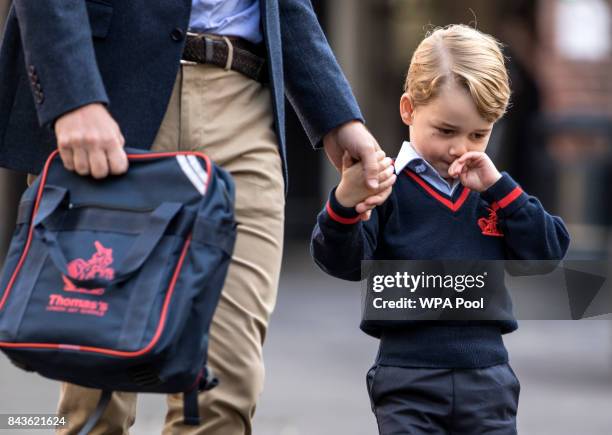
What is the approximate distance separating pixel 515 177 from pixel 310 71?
930 centimetres

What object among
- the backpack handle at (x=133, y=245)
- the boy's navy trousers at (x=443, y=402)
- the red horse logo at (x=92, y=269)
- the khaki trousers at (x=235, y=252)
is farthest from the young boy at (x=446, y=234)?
the red horse logo at (x=92, y=269)

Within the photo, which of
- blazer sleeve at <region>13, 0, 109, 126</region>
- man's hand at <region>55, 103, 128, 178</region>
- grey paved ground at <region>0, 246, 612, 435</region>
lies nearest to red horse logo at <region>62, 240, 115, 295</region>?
man's hand at <region>55, 103, 128, 178</region>

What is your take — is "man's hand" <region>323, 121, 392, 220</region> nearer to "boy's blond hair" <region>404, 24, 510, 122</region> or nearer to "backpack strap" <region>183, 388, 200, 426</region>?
"boy's blond hair" <region>404, 24, 510, 122</region>

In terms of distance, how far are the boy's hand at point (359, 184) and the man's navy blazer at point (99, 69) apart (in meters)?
0.22

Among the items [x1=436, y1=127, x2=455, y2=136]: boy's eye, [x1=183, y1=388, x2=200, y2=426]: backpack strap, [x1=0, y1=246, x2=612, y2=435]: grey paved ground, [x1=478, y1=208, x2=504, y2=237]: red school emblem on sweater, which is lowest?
[x1=0, y1=246, x2=612, y2=435]: grey paved ground

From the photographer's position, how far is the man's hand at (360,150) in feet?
10.6

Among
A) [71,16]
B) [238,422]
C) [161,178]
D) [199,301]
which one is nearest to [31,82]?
[71,16]

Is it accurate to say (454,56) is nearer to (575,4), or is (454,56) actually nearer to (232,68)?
(232,68)

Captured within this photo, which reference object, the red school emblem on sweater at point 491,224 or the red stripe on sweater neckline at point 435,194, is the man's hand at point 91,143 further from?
the red school emblem on sweater at point 491,224

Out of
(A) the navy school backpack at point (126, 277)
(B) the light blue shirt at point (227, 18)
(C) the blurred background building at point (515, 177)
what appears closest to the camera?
(A) the navy school backpack at point (126, 277)

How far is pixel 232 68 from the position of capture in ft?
11.0

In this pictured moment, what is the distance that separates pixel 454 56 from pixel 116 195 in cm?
100

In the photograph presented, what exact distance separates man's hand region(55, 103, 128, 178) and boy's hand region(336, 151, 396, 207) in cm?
56

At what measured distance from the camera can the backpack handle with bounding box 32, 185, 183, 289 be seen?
2.86 m
